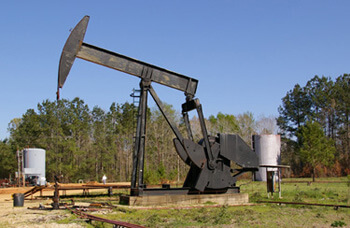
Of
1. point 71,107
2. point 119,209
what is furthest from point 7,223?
point 71,107

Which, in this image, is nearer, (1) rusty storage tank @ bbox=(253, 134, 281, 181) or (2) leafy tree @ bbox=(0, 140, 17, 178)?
(1) rusty storage tank @ bbox=(253, 134, 281, 181)

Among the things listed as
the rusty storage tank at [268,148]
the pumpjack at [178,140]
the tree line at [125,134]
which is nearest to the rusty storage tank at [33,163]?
the tree line at [125,134]

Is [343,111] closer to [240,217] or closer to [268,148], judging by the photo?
[268,148]

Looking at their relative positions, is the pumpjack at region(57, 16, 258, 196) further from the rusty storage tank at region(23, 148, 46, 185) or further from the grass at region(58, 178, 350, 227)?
the rusty storage tank at region(23, 148, 46, 185)

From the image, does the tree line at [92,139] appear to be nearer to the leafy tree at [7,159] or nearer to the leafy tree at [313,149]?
the leafy tree at [7,159]

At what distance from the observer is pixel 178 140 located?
1262 centimetres

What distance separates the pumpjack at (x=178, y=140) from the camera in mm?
11820

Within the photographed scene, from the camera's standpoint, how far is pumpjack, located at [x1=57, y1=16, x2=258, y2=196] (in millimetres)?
11820

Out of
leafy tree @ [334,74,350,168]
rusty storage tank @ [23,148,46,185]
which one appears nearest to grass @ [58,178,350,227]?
rusty storage tank @ [23,148,46,185]

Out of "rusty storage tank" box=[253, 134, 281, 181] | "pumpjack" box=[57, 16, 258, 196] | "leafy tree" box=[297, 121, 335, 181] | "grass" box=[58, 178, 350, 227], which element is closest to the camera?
"grass" box=[58, 178, 350, 227]

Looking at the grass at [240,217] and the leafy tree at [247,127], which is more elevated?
the leafy tree at [247,127]

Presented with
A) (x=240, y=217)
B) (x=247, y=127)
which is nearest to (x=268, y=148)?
(x=247, y=127)

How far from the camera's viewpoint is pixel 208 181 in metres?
13.1

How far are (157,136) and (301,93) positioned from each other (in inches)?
742
